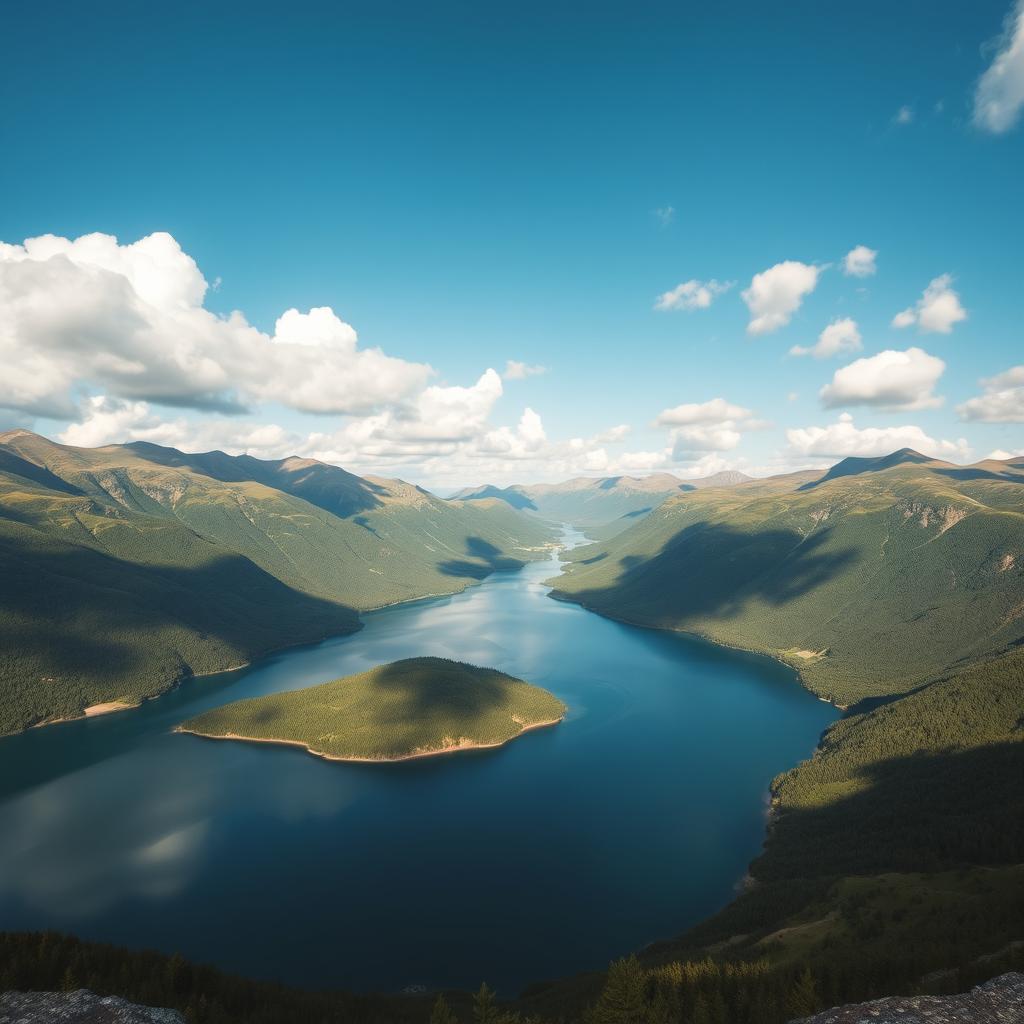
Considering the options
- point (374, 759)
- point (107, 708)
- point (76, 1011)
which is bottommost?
point (374, 759)

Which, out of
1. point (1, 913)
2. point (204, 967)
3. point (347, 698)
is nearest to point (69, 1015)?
point (204, 967)

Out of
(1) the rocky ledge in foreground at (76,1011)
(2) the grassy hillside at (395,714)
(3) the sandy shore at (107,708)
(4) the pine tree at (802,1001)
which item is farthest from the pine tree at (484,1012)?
(3) the sandy shore at (107,708)

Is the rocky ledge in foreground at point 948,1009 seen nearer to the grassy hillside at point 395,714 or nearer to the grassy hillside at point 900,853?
the grassy hillside at point 900,853

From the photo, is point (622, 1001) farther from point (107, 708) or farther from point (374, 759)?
point (107, 708)

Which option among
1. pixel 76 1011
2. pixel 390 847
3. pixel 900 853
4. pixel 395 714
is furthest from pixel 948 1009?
pixel 395 714

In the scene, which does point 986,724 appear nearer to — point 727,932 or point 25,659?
point 727,932

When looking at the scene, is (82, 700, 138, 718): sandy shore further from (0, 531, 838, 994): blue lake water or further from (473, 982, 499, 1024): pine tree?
(473, 982, 499, 1024): pine tree

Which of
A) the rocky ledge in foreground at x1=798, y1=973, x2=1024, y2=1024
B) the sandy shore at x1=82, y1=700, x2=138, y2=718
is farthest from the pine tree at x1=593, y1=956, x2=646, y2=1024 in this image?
the sandy shore at x1=82, y1=700, x2=138, y2=718
